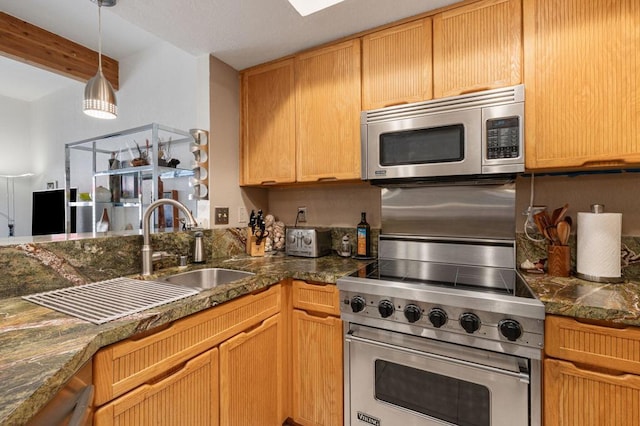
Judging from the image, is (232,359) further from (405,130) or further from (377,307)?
(405,130)

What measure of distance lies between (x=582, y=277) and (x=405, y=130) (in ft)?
3.50

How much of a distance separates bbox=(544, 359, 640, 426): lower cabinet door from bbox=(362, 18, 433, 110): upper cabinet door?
1339 millimetres

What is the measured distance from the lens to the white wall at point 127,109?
2926mm

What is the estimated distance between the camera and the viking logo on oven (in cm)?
131

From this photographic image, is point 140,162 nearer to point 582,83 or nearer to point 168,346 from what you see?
point 168,346

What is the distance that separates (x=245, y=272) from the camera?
1.62 m

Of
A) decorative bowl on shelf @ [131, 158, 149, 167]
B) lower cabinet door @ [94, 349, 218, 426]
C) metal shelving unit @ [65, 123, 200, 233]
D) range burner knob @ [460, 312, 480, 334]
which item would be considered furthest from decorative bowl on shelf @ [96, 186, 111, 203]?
range burner knob @ [460, 312, 480, 334]

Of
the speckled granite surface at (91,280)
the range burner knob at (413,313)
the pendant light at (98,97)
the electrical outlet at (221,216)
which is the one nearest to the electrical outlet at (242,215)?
the electrical outlet at (221,216)

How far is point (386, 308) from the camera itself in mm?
1265

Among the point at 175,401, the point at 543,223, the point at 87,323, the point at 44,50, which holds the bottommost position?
the point at 175,401

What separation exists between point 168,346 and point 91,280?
66 centimetres

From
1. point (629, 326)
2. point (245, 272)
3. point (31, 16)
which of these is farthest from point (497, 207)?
point (31, 16)

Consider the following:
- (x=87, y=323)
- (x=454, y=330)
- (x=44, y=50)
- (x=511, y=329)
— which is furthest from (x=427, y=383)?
(x=44, y=50)

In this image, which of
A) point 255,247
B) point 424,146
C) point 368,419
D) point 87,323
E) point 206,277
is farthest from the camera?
point 255,247
